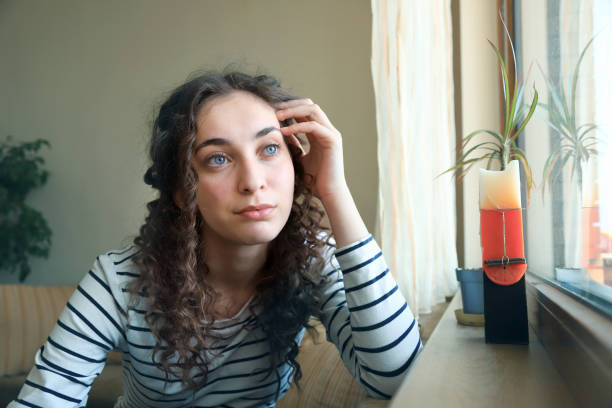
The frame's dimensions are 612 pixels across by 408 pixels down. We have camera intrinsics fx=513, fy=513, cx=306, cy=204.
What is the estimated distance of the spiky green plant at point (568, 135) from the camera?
2.39 ft

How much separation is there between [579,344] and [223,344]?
72 centimetres

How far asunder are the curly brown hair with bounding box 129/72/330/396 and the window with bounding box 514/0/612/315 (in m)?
0.51

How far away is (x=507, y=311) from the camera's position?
2.59 feet

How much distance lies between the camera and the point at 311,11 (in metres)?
3.06

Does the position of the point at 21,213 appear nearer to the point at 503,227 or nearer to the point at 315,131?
the point at 315,131

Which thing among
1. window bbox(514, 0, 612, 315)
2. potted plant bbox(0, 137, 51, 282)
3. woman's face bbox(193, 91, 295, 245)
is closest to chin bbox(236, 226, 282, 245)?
woman's face bbox(193, 91, 295, 245)

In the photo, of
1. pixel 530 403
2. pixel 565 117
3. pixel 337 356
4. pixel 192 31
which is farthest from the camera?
pixel 192 31

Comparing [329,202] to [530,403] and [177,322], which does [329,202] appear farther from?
[530,403]

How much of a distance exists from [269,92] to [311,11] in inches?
86.9

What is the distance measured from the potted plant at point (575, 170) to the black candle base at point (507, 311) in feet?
0.30

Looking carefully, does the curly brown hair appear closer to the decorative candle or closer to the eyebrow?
the eyebrow

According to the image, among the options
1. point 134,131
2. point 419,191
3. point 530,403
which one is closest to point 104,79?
point 134,131

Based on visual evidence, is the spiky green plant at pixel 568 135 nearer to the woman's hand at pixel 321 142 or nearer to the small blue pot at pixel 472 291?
the small blue pot at pixel 472 291

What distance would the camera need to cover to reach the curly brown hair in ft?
3.27
